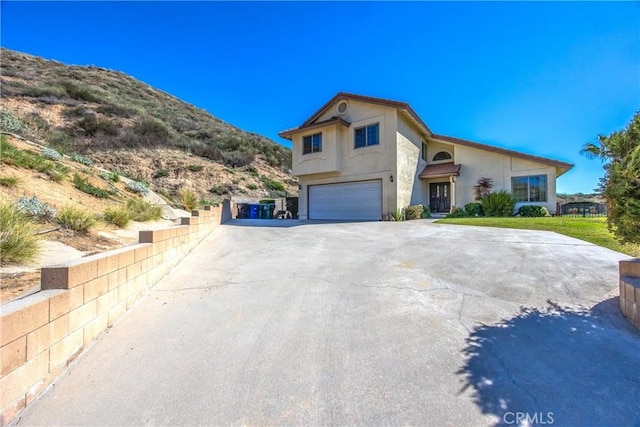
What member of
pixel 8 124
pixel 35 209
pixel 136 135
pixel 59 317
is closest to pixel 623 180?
pixel 59 317

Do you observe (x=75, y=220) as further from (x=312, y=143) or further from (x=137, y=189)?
(x=312, y=143)

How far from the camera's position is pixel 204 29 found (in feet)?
51.7

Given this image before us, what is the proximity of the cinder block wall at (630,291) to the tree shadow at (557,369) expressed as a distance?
112mm

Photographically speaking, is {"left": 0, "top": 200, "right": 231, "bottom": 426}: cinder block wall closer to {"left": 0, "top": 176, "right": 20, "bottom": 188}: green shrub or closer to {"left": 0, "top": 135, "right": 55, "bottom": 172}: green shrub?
{"left": 0, "top": 176, "right": 20, "bottom": 188}: green shrub

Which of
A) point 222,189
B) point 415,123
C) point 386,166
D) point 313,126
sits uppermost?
point 415,123

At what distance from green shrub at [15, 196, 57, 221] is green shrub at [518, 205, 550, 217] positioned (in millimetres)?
19989

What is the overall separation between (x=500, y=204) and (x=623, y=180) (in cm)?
1474

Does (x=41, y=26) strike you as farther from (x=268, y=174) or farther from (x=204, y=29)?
(x=268, y=174)

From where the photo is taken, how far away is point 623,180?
3.40 metres

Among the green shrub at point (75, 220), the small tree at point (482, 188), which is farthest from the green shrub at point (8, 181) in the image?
the small tree at point (482, 188)

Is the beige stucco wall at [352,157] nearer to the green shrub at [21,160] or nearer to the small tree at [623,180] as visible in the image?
the small tree at [623,180]

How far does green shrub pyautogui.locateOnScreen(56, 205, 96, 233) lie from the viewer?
226 inches

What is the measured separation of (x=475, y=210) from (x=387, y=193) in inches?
224

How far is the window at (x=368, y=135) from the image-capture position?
1633 centimetres
